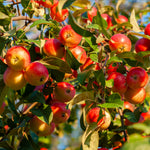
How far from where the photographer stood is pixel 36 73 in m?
1.21

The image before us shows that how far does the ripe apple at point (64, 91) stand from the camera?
149cm

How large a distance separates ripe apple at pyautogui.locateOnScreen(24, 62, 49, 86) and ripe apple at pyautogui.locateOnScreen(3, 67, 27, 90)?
0.10ft

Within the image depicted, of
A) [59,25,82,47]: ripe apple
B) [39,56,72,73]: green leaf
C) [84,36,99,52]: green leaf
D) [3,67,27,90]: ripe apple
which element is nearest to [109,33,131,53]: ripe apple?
[84,36,99,52]: green leaf

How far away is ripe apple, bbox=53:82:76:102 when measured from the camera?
1.49 metres

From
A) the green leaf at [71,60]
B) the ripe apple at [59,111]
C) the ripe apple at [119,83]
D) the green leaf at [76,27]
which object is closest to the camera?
the green leaf at [76,27]

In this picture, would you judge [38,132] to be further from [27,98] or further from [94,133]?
[94,133]

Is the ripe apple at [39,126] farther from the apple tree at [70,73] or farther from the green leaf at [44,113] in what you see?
the green leaf at [44,113]

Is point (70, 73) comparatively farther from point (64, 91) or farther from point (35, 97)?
point (35, 97)

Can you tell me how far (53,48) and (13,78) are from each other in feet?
0.93

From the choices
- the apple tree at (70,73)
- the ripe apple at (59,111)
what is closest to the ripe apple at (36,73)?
the apple tree at (70,73)

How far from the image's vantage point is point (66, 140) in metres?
5.68

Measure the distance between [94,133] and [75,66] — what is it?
397 millimetres

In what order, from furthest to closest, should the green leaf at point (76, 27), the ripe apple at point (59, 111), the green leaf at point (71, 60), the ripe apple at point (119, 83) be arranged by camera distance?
1. the ripe apple at point (59, 111)
2. the ripe apple at point (119, 83)
3. the green leaf at point (71, 60)
4. the green leaf at point (76, 27)

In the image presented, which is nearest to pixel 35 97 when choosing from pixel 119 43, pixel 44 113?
pixel 44 113
